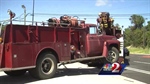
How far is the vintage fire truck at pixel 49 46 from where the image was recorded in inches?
321

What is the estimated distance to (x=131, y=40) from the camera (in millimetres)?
91000

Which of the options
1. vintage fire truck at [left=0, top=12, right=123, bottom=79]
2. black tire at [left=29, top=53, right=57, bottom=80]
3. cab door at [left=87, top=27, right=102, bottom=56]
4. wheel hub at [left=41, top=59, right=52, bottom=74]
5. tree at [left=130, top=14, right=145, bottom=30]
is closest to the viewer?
vintage fire truck at [left=0, top=12, right=123, bottom=79]

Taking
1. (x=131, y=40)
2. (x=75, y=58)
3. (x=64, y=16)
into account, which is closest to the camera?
(x=75, y=58)

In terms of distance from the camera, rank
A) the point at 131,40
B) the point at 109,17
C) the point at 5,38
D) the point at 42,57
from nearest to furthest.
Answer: the point at 5,38 < the point at 42,57 < the point at 109,17 < the point at 131,40

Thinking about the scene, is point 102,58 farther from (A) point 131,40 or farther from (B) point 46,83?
(A) point 131,40

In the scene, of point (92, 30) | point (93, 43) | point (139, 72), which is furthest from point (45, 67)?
point (139, 72)

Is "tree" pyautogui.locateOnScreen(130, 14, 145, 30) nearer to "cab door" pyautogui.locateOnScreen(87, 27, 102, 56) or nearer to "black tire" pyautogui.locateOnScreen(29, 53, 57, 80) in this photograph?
"cab door" pyautogui.locateOnScreen(87, 27, 102, 56)

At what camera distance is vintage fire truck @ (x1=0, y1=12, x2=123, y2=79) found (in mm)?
8164

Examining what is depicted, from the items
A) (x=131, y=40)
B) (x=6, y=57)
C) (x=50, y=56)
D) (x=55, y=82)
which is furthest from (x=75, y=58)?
(x=131, y=40)

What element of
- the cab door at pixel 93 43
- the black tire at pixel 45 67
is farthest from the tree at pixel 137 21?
the black tire at pixel 45 67

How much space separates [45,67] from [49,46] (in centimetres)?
83

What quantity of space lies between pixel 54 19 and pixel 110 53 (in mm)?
3549

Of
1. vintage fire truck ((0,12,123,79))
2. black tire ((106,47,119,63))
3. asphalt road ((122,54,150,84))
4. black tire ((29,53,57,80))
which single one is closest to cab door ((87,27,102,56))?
vintage fire truck ((0,12,123,79))

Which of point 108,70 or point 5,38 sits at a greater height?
point 5,38
